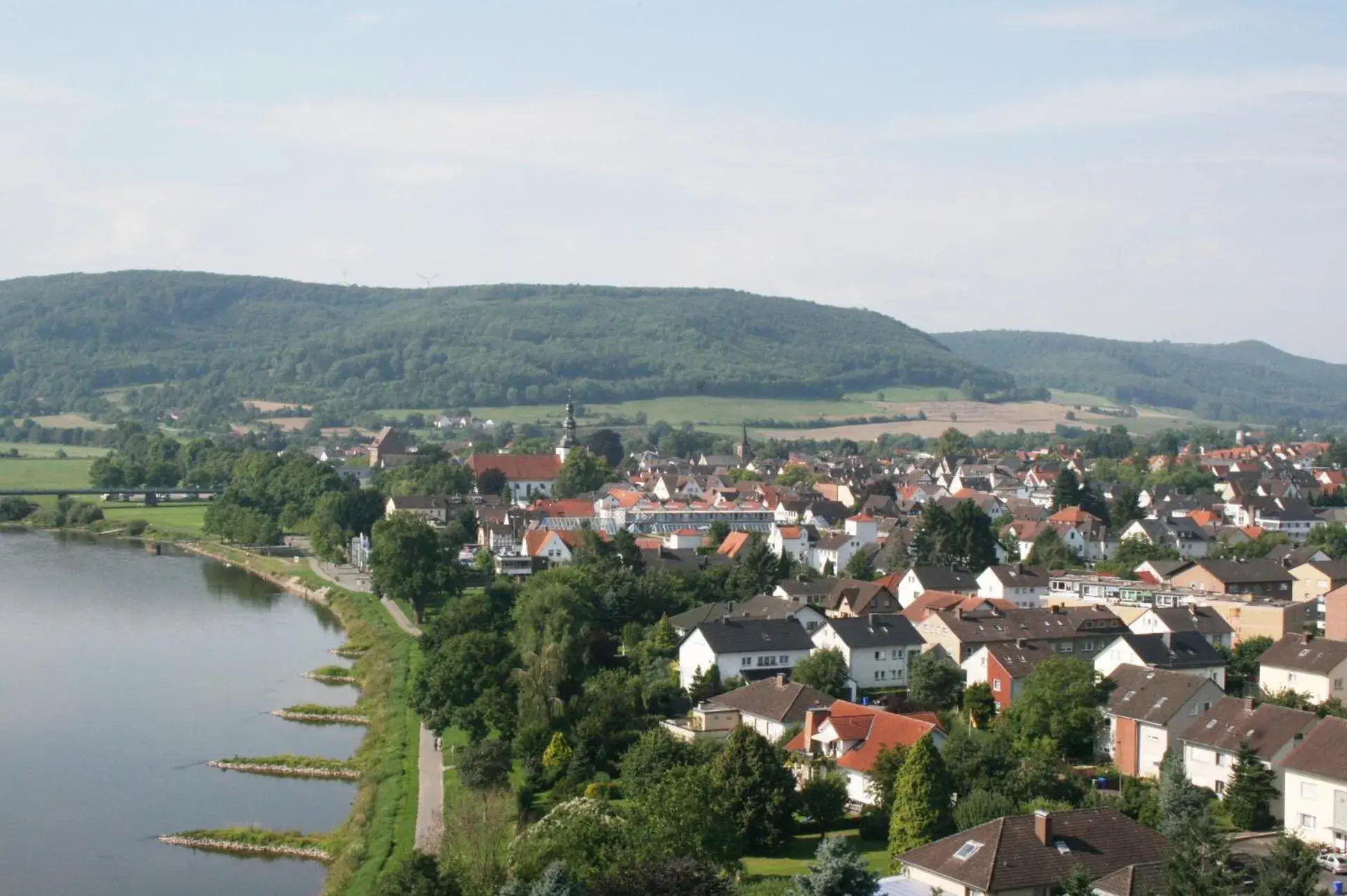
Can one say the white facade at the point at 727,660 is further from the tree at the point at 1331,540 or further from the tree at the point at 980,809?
the tree at the point at 1331,540

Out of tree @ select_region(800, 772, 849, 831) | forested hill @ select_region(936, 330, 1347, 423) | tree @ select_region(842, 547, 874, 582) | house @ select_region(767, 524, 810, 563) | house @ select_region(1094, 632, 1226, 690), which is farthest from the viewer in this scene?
forested hill @ select_region(936, 330, 1347, 423)

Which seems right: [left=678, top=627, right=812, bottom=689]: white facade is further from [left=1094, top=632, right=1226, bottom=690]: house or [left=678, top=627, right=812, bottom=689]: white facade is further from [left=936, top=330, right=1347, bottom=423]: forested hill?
[left=936, top=330, right=1347, bottom=423]: forested hill

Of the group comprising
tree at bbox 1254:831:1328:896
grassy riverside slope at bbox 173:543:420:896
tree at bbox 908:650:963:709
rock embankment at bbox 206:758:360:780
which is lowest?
rock embankment at bbox 206:758:360:780

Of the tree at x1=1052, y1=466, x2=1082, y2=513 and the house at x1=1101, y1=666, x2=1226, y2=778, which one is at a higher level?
the tree at x1=1052, y1=466, x2=1082, y2=513

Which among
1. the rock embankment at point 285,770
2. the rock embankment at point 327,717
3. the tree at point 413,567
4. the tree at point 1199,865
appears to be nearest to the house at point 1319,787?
the tree at point 1199,865

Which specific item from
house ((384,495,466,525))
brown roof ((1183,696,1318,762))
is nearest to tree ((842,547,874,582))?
house ((384,495,466,525))

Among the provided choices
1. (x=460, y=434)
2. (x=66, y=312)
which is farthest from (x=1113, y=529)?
(x=66, y=312)

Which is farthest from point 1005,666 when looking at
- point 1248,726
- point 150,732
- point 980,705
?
point 150,732
